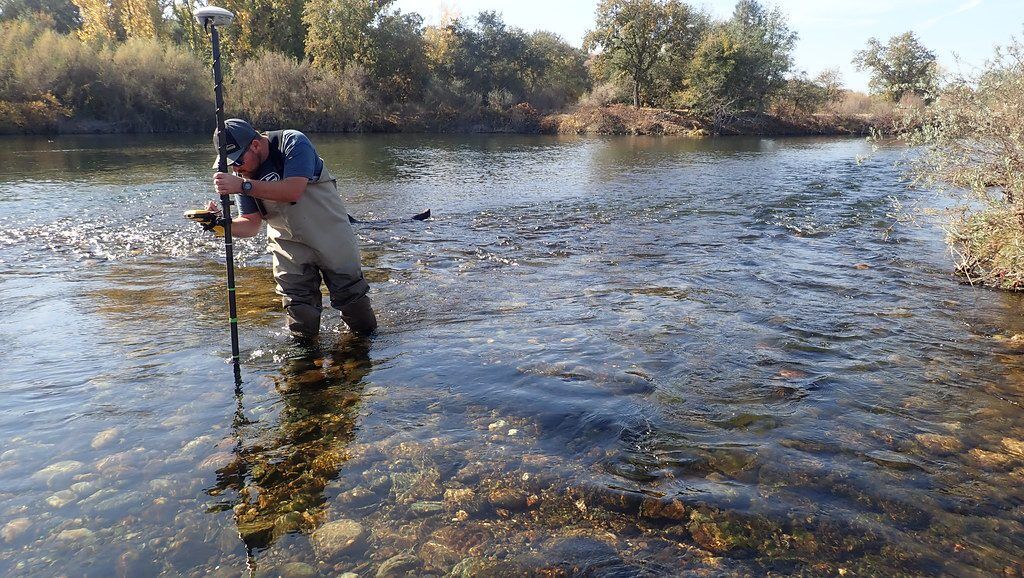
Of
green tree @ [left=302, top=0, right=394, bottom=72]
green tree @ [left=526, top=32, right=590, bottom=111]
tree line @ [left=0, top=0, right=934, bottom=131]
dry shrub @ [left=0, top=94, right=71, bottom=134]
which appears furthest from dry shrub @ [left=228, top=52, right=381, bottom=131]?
green tree @ [left=526, top=32, right=590, bottom=111]

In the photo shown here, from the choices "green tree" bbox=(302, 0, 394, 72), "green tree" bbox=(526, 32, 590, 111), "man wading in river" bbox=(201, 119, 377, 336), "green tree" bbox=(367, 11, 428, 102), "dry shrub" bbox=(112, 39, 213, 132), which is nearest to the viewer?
"man wading in river" bbox=(201, 119, 377, 336)

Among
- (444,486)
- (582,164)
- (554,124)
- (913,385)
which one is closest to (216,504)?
(444,486)

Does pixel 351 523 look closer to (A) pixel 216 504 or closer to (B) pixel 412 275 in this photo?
(A) pixel 216 504

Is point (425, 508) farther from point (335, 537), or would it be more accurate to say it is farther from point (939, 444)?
point (939, 444)

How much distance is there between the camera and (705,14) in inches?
2638

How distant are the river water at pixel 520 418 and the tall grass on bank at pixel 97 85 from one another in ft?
124

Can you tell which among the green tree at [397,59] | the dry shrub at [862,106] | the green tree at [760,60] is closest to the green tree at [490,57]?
the green tree at [397,59]

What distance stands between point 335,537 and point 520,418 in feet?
6.29

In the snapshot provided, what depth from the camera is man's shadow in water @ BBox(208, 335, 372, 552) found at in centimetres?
399

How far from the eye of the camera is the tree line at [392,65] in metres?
44.3

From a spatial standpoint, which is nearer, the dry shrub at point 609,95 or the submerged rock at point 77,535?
the submerged rock at point 77,535

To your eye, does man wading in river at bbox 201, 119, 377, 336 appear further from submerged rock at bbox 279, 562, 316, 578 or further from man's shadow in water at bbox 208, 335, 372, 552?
submerged rock at bbox 279, 562, 316, 578

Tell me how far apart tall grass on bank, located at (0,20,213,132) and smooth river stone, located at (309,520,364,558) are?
1829 inches

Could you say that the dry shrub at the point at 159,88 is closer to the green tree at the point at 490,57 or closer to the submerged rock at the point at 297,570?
the green tree at the point at 490,57
